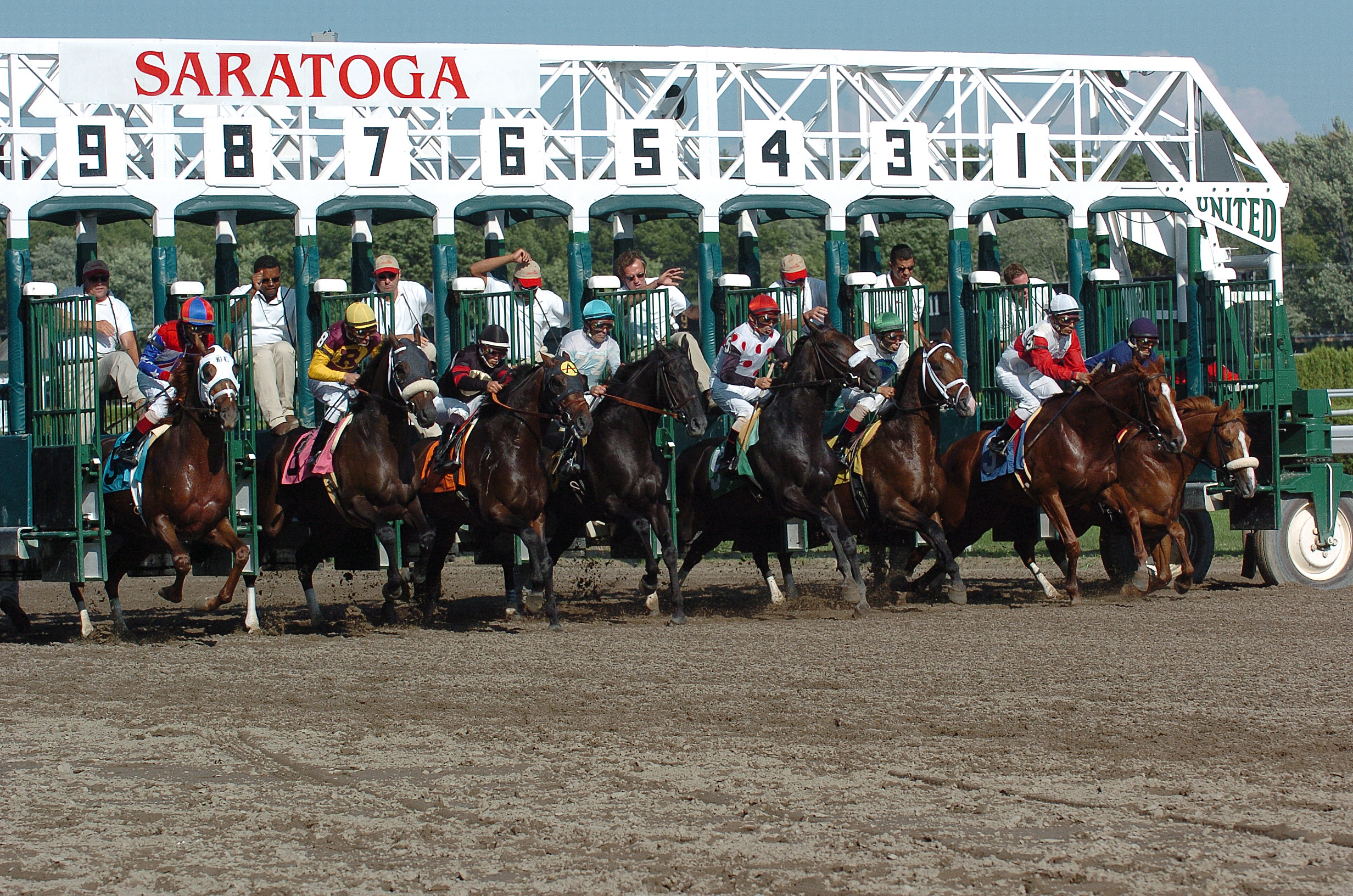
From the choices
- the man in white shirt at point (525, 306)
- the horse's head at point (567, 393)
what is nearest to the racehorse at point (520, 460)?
the horse's head at point (567, 393)

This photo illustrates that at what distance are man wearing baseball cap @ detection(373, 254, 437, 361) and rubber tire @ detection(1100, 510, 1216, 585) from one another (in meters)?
5.44

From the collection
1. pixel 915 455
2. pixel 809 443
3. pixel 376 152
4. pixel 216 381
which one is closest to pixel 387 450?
pixel 216 381

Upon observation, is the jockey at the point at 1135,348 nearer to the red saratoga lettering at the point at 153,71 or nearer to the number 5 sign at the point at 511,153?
the number 5 sign at the point at 511,153

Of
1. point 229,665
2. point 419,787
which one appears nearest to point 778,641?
point 229,665

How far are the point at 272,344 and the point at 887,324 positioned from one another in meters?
4.46

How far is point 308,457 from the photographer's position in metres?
10.8

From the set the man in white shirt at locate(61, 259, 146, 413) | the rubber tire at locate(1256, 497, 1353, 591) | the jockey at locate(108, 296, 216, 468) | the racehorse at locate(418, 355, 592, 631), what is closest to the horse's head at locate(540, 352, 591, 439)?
the racehorse at locate(418, 355, 592, 631)

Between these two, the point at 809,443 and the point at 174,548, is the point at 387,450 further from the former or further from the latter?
the point at 809,443

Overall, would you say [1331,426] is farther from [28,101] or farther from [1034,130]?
[28,101]

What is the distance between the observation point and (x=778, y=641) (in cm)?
978

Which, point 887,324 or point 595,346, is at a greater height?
point 887,324

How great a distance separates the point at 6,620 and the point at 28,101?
4345 mm

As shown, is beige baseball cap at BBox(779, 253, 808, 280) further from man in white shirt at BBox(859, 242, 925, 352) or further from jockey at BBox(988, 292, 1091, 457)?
jockey at BBox(988, 292, 1091, 457)

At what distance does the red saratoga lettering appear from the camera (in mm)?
12609
